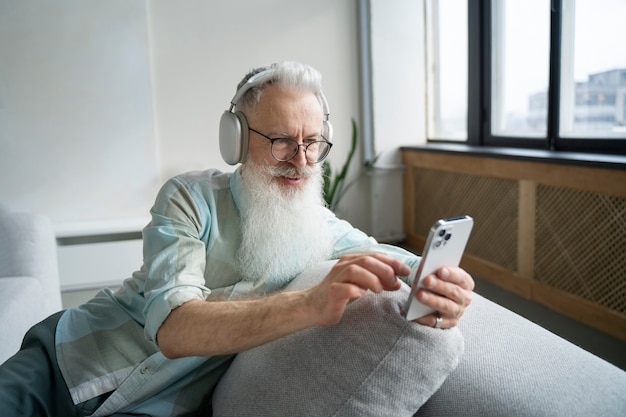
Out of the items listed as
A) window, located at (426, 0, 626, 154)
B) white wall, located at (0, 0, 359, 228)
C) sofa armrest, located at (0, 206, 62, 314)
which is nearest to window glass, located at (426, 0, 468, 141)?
window, located at (426, 0, 626, 154)

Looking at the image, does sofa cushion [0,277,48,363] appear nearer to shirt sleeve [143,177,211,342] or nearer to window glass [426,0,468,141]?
shirt sleeve [143,177,211,342]

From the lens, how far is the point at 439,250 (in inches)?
34.8

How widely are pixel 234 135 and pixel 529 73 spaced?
8.73 ft

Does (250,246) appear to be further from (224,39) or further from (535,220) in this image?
(224,39)

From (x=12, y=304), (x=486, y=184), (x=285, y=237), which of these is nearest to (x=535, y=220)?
(x=486, y=184)

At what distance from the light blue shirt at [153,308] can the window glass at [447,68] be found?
3032 mm

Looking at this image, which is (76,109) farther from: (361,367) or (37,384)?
(361,367)

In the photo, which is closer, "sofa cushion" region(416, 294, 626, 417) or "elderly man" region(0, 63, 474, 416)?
"sofa cushion" region(416, 294, 626, 417)

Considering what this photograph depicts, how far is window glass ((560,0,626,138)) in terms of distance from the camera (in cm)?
278

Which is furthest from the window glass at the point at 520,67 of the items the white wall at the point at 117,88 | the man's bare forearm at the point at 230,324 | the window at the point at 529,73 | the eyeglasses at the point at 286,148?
the man's bare forearm at the point at 230,324

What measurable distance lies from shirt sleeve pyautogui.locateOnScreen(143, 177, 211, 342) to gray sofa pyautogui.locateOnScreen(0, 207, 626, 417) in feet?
0.70

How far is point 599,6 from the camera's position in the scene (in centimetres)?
285

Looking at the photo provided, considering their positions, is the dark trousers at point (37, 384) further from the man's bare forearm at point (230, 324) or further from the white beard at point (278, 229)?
the white beard at point (278, 229)

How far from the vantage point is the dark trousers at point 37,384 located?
3.97 feet
